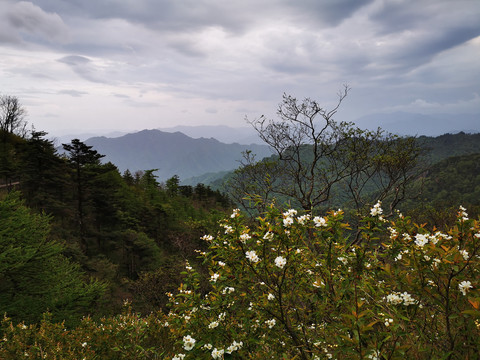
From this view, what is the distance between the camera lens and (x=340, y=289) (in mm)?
2902

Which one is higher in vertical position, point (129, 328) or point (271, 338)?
point (271, 338)

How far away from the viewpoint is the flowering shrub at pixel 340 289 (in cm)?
251

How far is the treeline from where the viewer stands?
12680 millimetres

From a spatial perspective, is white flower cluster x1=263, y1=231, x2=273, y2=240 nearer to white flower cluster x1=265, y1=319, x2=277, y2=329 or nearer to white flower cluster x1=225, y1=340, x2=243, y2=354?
white flower cluster x1=265, y1=319, x2=277, y2=329

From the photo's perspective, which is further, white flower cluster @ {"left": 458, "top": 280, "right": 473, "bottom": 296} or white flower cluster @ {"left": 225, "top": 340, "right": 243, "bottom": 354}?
white flower cluster @ {"left": 225, "top": 340, "right": 243, "bottom": 354}

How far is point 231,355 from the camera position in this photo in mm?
3238

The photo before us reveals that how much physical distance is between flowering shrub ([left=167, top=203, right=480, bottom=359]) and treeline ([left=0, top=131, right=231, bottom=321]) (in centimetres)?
1187

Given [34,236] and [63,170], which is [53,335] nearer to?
[34,236]

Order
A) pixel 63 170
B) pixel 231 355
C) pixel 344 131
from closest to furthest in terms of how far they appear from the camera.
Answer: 1. pixel 231 355
2. pixel 344 131
3. pixel 63 170

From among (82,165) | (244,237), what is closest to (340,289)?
(244,237)

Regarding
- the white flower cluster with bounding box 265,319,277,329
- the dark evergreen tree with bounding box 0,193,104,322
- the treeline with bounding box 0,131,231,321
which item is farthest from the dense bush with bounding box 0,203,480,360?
the treeline with bounding box 0,131,231,321

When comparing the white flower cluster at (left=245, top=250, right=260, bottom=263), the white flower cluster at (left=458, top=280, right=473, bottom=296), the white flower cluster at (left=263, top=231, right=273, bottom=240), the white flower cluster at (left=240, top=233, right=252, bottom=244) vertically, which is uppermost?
the white flower cluster at (left=263, top=231, right=273, bottom=240)

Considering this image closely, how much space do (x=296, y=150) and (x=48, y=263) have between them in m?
16.0

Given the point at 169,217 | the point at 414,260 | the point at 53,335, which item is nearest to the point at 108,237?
the point at 169,217
